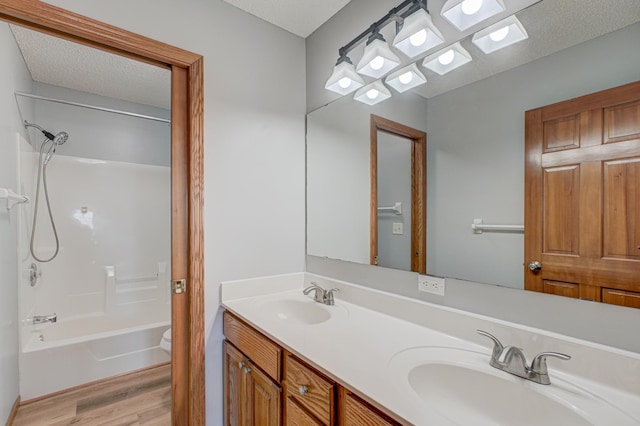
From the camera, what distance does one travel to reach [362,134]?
1.62 m

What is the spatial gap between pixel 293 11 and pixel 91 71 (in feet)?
3.76

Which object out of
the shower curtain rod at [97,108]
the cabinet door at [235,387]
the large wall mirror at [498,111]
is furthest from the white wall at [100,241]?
the large wall mirror at [498,111]

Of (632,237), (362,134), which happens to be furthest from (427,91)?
(632,237)

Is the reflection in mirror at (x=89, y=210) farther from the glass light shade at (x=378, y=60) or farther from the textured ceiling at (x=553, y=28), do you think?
the textured ceiling at (x=553, y=28)

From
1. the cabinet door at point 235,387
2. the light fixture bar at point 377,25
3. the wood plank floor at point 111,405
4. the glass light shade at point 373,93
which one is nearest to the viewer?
the light fixture bar at point 377,25

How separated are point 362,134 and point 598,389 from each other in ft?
4.44

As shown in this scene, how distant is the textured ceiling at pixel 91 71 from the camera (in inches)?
52.6

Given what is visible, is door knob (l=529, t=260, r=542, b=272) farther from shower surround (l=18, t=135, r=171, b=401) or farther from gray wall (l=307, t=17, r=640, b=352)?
shower surround (l=18, t=135, r=171, b=401)

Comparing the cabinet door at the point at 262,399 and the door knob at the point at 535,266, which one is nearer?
the door knob at the point at 535,266


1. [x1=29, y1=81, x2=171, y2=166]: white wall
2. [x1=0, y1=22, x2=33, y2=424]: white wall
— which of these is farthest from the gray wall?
[x1=0, y1=22, x2=33, y2=424]: white wall

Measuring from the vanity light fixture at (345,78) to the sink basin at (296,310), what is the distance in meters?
1.22

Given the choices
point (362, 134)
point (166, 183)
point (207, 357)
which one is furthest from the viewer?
point (166, 183)

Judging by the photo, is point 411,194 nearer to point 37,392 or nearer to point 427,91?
point 427,91

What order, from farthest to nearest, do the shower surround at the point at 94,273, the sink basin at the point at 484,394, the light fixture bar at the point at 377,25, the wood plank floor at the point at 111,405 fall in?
the shower surround at the point at 94,273 < the wood plank floor at the point at 111,405 < the light fixture bar at the point at 377,25 < the sink basin at the point at 484,394
